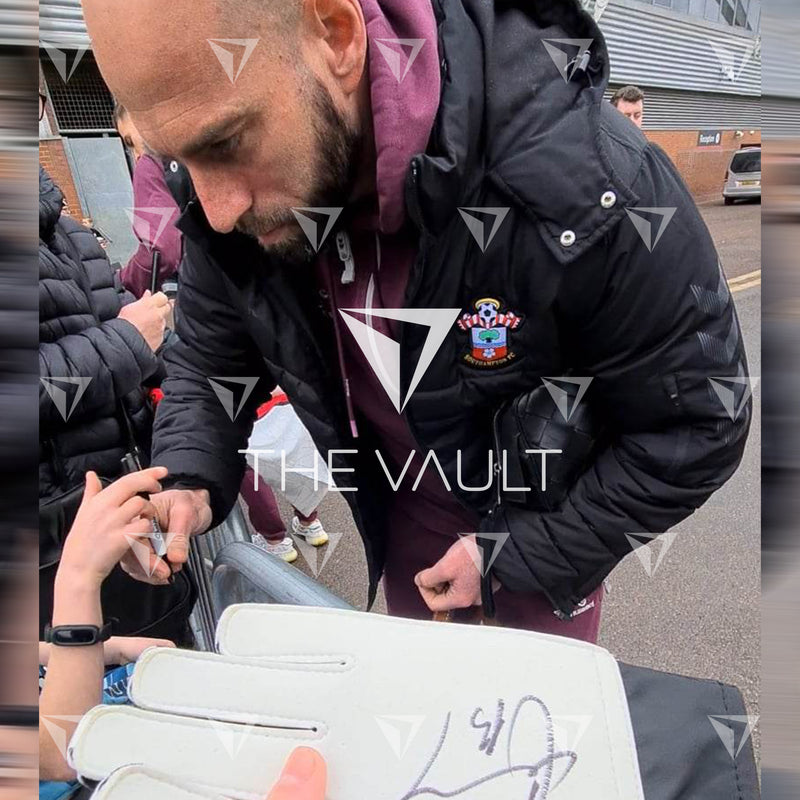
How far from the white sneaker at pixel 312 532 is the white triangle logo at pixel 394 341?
142 cm

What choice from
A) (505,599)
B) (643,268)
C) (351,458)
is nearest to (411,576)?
(505,599)

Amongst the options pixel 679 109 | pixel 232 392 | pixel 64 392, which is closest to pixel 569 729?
pixel 232 392

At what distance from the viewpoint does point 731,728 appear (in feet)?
1.82

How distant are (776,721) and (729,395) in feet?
1.76

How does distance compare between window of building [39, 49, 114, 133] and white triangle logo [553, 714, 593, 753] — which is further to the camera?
window of building [39, 49, 114, 133]

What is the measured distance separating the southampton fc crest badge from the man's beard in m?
0.22

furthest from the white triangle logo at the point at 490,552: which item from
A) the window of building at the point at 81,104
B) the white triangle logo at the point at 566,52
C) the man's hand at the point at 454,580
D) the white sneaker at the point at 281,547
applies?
the window of building at the point at 81,104

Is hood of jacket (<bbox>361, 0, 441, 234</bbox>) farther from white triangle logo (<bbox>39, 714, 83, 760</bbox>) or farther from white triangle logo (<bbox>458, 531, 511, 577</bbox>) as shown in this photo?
white triangle logo (<bbox>39, 714, 83, 760</bbox>)

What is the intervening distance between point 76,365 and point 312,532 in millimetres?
1199

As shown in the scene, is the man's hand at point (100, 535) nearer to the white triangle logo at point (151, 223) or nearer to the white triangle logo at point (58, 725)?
the white triangle logo at point (58, 725)

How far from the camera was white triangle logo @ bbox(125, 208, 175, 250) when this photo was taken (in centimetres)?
176

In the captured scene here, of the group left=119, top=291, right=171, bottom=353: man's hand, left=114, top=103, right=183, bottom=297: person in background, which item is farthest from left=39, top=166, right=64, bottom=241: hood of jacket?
left=114, top=103, right=183, bottom=297: person in background

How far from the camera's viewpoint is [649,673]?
60 cm

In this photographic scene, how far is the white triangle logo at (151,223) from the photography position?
1762 mm
